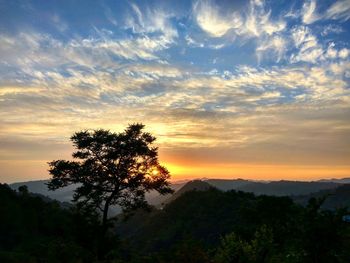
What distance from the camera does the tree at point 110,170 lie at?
40.9m

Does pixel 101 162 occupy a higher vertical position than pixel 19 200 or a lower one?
higher

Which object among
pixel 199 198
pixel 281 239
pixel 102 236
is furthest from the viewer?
pixel 199 198

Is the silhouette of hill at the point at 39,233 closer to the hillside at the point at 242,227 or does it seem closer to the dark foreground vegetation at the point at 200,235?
the dark foreground vegetation at the point at 200,235

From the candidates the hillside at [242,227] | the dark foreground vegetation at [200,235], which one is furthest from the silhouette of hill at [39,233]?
the hillside at [242,227]

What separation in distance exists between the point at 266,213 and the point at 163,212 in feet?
302

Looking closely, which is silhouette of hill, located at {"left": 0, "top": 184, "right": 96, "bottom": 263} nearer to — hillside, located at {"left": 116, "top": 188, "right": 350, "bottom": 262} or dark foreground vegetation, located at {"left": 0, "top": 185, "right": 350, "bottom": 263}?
dark foreground vegetation, located at {"left": 0, "top": 185, "right": 350, "bottom": 263}

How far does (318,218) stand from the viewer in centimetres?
1652

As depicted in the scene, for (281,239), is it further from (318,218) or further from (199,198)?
(199,198)

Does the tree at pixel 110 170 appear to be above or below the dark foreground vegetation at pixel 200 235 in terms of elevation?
above

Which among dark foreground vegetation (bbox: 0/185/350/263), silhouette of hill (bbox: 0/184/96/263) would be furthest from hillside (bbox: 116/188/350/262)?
silhouette of hill (bbox: 0/184/96/263)

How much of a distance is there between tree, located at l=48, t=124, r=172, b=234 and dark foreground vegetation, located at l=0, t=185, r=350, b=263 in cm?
315

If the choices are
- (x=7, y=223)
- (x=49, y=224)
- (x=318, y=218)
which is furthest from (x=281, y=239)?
(x=49, y=224)

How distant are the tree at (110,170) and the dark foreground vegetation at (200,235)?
315 centimetres

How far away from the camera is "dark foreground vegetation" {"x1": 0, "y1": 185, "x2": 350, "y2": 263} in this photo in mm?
16172
